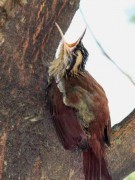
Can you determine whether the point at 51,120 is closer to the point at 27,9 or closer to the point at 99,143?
the point at 99,143

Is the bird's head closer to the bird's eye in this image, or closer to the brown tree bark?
the bird's eye

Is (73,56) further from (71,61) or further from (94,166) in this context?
(94,166)

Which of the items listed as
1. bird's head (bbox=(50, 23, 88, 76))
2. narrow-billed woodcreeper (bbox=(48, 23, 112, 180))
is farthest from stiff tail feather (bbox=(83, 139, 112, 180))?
bird's head (bbox=(50, 23, 88, 76))

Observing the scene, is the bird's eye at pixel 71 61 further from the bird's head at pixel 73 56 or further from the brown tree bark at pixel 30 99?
the brown tree bark at pixel 30 99

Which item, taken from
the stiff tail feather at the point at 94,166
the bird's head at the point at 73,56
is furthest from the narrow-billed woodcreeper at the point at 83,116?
the bird's head at the point at 73,56


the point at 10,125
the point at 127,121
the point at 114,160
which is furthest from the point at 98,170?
the point at 10,125

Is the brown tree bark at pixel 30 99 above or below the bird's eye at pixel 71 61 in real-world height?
above

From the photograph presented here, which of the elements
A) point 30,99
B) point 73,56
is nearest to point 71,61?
point 73,56
